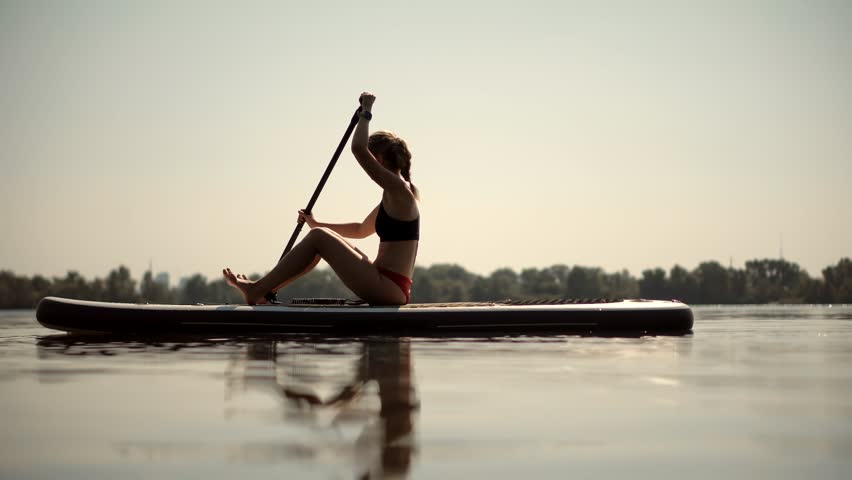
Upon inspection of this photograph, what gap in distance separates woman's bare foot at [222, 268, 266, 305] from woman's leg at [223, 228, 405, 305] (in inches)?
8.7

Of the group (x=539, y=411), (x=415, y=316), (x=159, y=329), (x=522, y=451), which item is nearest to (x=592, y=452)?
(x=522, y=451)

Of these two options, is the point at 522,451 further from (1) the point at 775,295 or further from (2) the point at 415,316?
(1) the point at 775,295

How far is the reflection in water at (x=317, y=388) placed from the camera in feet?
9.13

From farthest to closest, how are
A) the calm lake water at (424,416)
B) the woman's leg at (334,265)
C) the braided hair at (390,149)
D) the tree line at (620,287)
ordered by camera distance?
the tree line at (620,287) < the woman's leg at (334,265) < the braided hair at (390,149) < the calm lake water at (424,416)

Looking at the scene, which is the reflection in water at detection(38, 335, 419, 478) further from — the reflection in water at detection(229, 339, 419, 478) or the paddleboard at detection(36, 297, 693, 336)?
the paddleboard at detection(36, 297, 693, 336)

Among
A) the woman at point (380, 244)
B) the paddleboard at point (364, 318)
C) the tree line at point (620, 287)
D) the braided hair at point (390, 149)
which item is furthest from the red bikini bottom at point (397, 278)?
the tree line at point (620, 287)

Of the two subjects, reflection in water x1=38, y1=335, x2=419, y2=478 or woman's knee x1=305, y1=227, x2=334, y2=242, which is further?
woman's knee x1=305, y1=227, x2=334, y2=242

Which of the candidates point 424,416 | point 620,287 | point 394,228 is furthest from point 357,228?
point 620,287

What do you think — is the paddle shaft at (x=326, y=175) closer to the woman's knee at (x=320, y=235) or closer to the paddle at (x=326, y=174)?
the paddle at (x=326, y=174)

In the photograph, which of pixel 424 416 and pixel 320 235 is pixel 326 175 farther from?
pixel 424 416

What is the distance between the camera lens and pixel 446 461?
2676 millimetres

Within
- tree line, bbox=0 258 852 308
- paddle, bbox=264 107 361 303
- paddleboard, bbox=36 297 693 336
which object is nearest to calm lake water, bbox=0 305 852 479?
paddleboard, bbox=36 297 693 336

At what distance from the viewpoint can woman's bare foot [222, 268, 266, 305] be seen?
28.7 feet

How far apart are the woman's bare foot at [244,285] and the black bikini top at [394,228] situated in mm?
1399
